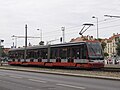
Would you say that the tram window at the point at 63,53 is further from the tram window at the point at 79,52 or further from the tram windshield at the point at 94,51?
the tram windshield at the point at 94,51

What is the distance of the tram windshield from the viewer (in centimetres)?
3962

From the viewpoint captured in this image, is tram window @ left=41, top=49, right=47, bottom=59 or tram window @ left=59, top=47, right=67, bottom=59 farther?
tram window @ left=41, top=49, right=47, bottom=59

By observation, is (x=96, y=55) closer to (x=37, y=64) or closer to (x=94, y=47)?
(x=94, y=47)

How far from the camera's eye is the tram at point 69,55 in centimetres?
3947

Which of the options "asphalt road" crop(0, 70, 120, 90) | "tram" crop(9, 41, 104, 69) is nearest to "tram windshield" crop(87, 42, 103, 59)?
"tram" crop(9, 41, 104, 69)

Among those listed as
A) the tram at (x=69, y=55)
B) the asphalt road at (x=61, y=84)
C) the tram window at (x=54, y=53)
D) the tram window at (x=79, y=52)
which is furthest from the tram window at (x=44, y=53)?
the asphalt road at (x=61, y=84)

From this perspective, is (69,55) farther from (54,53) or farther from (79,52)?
(54,53)

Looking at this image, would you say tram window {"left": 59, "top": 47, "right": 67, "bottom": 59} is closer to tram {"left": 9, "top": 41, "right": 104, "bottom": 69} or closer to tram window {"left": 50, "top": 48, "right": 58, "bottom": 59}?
tram {"left": 9, "top": 41, "right": 104, "bottom": 69}

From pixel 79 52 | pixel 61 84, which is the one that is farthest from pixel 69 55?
pixel 61 84

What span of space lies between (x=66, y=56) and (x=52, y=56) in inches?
170

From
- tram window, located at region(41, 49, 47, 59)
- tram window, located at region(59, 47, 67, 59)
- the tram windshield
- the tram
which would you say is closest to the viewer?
the tram

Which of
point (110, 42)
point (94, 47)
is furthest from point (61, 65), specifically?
point (110, 42)

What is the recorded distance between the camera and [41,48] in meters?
50.2

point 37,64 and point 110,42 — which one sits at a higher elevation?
point 110,42
